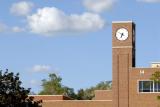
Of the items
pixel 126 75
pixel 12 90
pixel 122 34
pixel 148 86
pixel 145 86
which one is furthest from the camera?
pixel 122 34

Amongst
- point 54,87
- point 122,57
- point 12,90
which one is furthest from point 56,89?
point 12,90

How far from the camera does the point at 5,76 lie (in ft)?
220

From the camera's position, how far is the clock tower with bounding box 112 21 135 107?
10169 centimetres

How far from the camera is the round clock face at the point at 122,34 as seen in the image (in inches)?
4008

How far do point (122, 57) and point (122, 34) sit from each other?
9.85 ft

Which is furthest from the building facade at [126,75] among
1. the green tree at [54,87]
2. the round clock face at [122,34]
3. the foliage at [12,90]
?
the green tree at [54,87]

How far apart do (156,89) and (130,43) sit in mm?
6909

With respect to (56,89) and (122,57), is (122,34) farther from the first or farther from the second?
(56,89)

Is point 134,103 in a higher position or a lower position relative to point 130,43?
lower

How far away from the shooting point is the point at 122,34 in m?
102

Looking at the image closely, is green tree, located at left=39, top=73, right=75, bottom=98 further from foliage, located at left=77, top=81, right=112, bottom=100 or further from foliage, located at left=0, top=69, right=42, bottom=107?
foliage, located at left=0, top=69, right=42, bottom=107

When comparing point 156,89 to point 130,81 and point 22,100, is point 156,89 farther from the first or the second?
point 22,100

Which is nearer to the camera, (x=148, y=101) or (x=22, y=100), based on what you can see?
(x=22, y=100)

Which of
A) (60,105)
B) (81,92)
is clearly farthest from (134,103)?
(81,92)
